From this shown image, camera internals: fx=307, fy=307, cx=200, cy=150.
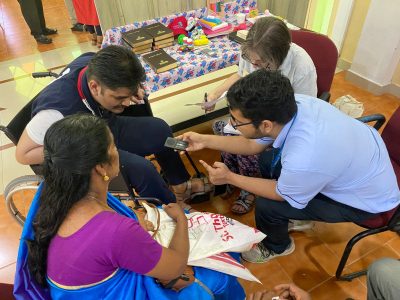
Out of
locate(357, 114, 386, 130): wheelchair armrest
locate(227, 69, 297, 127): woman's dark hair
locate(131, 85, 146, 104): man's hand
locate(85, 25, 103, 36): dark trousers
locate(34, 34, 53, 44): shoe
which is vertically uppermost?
locate(227, 69, 297, 127): woman's dark hair

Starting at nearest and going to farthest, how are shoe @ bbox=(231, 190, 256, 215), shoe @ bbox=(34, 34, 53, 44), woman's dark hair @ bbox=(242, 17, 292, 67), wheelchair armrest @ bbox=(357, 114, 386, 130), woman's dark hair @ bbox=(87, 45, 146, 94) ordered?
woman's dark hair @ bbox=(87, 45, 146, 94), woman's dark hair @ bbox=(242, 17, 292, 67), wheelchair armrest @ bbox=(357, 114, 386, 130), shoe @ bbox=(231, 190, 256, 215), shoe @ bbox=(34, 34, 53, 44)

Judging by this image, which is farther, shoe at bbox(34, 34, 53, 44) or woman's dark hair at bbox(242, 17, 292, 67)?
shoe at bbox(34, 34, 53, 44)

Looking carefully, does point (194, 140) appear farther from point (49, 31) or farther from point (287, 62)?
point (49, 31)

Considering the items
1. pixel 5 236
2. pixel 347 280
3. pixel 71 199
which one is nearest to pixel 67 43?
pixel 5 236

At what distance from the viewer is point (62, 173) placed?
0.87 metres

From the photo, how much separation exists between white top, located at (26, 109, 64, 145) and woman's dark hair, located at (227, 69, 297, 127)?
30.1 inches

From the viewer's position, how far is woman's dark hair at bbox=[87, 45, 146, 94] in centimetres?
125

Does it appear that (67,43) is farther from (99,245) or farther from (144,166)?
(99,245)

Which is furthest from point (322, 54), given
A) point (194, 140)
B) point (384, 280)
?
point (384, 280)

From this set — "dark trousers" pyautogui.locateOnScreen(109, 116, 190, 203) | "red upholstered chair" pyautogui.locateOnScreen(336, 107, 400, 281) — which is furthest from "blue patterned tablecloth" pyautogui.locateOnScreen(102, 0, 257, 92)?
"red upholstered chair" pyautogui.locateOnScreen(336, 107, 400, 281)

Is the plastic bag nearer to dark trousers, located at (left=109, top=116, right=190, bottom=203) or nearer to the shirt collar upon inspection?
dark trousers, located at (left=109, top=116, right=190, bottom=203)

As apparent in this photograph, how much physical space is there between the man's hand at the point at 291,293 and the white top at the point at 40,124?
1.13 metres

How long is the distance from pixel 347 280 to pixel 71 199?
144 cm

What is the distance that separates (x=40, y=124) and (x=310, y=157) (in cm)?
109
